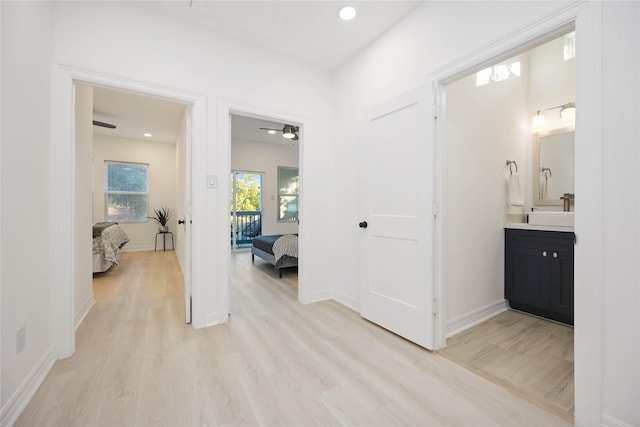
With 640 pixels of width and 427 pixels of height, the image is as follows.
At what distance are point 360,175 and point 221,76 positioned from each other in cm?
162

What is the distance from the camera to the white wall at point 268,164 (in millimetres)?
6621

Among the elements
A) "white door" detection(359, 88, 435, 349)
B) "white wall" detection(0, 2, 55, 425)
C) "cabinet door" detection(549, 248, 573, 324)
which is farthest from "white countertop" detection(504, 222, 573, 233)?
"white wall" detection(0, 2, 55, 425)

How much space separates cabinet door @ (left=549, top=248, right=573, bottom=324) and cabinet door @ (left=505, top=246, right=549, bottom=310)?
4 centimetres

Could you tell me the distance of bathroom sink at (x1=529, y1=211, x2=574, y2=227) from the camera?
245 cm

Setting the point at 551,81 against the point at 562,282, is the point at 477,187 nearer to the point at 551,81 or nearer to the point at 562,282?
the point at 562,282

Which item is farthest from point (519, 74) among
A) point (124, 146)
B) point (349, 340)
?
point (124, 146)

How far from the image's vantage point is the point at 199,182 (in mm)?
2350

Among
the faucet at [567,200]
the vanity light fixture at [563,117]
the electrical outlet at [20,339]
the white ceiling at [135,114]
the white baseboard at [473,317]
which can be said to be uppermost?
the white ceiling at [135,114]

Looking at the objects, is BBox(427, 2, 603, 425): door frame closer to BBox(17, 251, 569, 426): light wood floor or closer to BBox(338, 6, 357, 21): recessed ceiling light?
BBox(17, 251, 569, 426): light wood floor

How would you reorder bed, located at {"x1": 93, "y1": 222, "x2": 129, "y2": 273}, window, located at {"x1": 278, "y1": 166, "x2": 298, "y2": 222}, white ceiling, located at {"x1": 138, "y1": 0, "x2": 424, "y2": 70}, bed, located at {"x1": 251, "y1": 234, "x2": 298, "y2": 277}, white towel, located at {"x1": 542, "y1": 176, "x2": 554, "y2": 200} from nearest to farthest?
white ceiling, located at {"x1": 138, "y1": 0, "x2": 424, "y2": 70}, white towel, located at {"x1": 542, "y1": 176, "x2": 554, "y2": 200}, bed, located at {"x1": 93, "y1": 222, "x2": 129, "y2": 273}, bed, located at {"x1": 251, "y1": 234, "x2": 298, "y2": 277}, window, located at {"x1": 278, "y1": 166, "x2": 298, "y2": 222}

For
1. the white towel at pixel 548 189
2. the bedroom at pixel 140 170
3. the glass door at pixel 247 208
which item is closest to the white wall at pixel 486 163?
the white towel at pixel 548 189

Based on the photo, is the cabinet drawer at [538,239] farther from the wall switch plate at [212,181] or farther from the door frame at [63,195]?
the door frame at [63,195]

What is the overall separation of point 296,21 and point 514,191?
271cm

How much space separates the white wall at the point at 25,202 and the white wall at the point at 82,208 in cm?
75
